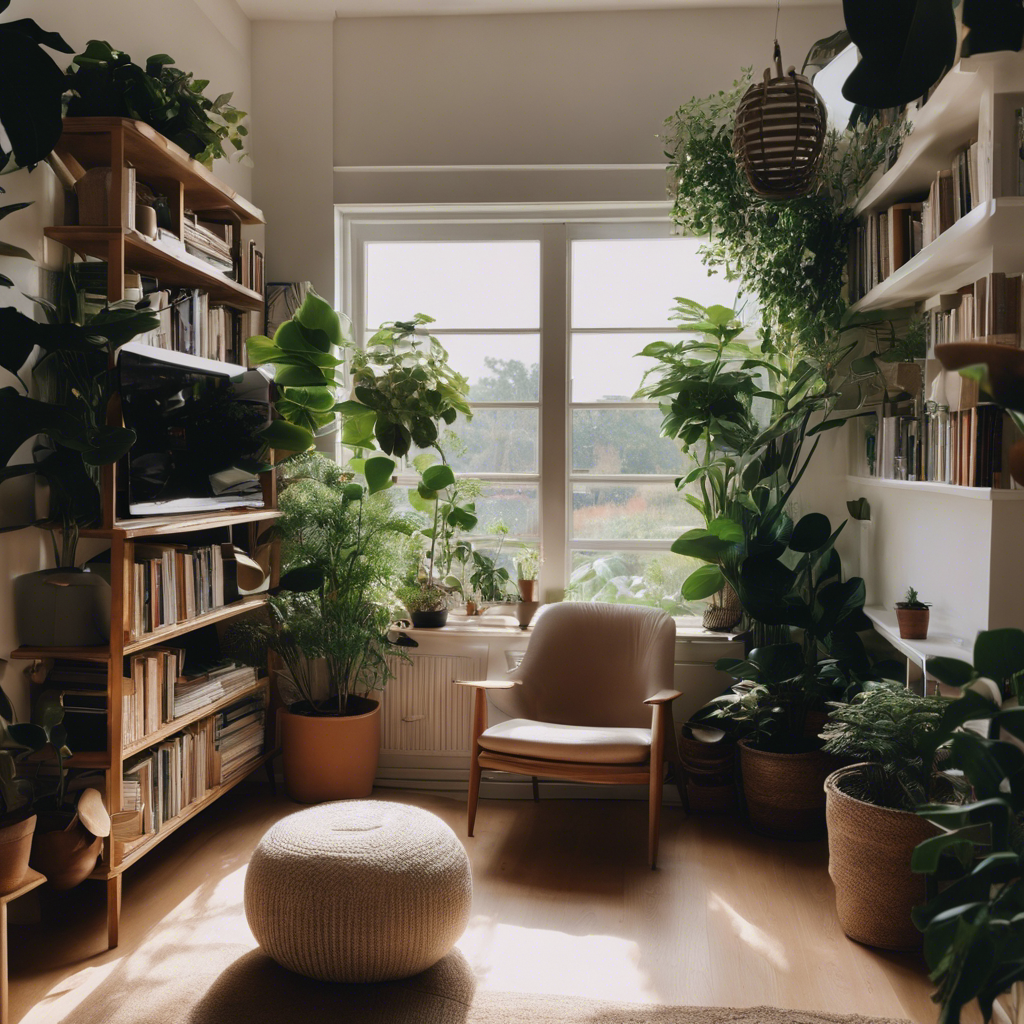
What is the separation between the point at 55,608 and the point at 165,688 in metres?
0.46

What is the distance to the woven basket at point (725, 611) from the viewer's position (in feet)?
12.2

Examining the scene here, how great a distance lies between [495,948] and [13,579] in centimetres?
166

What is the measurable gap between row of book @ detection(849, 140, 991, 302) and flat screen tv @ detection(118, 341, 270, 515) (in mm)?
2210

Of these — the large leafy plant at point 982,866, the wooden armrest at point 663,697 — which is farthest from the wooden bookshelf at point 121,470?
the large leafy plant at point 982,866

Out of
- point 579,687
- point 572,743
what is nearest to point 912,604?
point 572,743

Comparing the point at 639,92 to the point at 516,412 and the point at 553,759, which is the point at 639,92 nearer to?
the point at 516,412

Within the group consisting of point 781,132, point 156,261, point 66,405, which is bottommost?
point 66,405

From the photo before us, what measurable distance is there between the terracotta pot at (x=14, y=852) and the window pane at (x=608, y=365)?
2.65 meters

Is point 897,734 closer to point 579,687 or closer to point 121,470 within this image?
point 579,687

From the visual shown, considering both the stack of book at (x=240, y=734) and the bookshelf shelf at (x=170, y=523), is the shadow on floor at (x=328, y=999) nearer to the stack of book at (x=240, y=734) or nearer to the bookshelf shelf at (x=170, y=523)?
the stack of book at (x=240, y=734)

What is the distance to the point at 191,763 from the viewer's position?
2.98m

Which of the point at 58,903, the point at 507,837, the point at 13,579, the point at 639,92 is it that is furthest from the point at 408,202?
the point at 58,903

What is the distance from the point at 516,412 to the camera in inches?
158

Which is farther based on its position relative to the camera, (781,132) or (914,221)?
(914,221)
